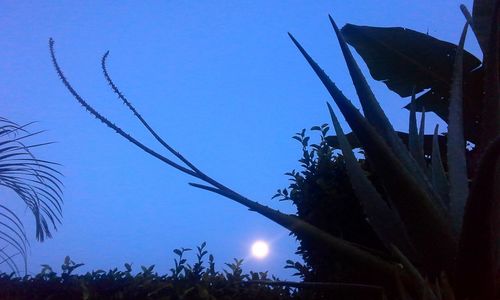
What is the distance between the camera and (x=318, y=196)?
11.3 ft

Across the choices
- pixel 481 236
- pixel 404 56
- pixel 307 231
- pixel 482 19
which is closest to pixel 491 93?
pixel 481 236

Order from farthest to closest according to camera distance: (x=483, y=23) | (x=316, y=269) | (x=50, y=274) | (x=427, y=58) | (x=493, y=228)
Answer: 1. (x=427, y=58)
2. (x=483, y=23)
3. (x=316, y=269)
4. (x=50, y=274)
5. (x=493, y=228)

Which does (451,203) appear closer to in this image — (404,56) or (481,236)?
(481,236)

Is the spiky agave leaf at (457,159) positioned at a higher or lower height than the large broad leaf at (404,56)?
lower

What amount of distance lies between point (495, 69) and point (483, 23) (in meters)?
2.93

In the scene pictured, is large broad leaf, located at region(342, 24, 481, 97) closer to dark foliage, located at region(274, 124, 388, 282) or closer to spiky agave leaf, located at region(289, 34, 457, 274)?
dark foliage, located at region(274, 124, 388, 282)

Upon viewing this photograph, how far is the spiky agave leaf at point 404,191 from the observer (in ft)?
5.48

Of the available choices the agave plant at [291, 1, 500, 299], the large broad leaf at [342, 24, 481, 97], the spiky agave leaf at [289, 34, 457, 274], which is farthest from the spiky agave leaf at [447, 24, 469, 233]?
the large broad leaf at [342, 24, 481, 97]

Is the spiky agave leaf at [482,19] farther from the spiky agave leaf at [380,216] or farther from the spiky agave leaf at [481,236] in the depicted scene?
the spiky agave leaf at [481,236]

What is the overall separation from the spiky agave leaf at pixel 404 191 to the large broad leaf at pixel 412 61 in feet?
11.6

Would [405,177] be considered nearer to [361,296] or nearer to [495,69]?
[495,69]

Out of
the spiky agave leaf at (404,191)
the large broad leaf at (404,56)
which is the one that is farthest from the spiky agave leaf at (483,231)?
the large broad leaf at (404,56)

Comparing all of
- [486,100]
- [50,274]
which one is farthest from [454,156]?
[50,274]

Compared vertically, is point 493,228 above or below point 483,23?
below
